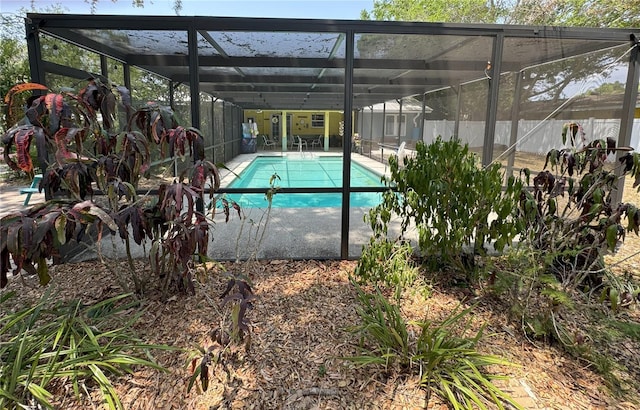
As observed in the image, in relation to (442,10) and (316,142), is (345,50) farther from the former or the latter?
(442,10)

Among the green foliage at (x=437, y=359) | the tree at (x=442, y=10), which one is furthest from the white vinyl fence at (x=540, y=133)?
the tree at (x=442, y=10)

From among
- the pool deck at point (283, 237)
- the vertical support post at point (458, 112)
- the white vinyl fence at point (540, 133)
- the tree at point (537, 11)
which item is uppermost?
the tree at point (537, 11)

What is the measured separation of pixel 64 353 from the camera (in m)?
1.89

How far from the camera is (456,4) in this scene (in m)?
17.4

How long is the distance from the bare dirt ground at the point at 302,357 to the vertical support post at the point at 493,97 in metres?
1.58

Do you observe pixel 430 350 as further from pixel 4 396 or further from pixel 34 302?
pixel 34 302

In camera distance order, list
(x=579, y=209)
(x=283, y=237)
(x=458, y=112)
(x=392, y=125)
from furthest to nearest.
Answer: (x=392, y=125) < (x=458, y=112) < (x=283, y=237) < (x=579, y=209)

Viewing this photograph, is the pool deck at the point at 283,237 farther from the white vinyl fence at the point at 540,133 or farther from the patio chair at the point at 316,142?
the patio chair at the point at 316,142

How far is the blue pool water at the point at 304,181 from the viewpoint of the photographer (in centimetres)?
452

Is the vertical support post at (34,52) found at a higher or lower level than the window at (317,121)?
lower

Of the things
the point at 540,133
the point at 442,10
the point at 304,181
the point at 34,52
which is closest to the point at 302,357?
the point at 34,52

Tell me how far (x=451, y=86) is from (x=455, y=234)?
173 inches

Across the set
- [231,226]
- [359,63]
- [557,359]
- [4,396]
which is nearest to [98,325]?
[4,396]

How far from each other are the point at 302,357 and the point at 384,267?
1.13m
